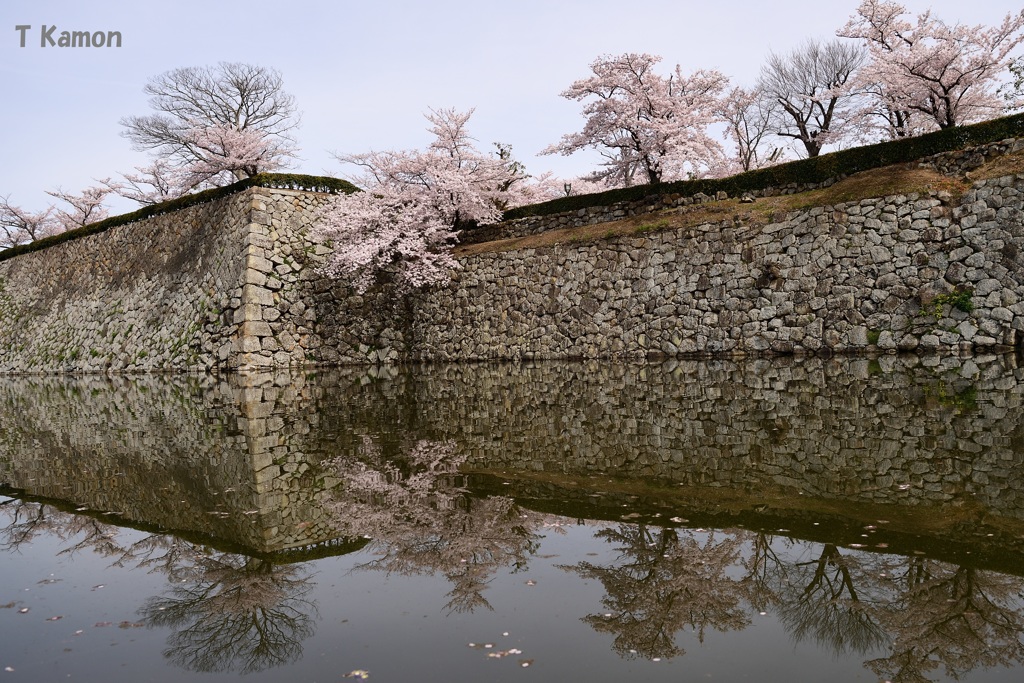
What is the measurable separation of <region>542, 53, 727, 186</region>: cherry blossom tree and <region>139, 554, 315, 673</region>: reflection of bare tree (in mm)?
21602

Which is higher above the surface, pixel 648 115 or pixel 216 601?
pixel 648 115

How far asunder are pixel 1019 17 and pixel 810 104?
11.0 meters

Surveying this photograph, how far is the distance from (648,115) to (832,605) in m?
23.2

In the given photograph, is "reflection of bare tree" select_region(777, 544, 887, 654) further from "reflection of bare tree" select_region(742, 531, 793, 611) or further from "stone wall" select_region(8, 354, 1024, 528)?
"stone wall" select_region(8, 354, 1024, 528)

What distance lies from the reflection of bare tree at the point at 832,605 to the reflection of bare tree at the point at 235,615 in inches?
79.9

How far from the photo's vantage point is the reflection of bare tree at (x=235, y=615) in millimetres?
2984

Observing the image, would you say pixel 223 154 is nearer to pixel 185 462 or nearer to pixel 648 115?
pixel 648 115

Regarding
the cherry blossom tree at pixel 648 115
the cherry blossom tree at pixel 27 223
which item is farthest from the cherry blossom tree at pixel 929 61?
the cherry blossom tree at pixel 27 223

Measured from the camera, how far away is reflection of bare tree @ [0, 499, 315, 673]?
3020 mm

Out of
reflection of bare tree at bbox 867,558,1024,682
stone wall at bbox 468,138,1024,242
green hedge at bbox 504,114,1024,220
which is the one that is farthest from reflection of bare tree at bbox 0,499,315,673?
green hedge at bbox 504,114,1024,220

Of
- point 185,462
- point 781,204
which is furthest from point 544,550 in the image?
point 781,204

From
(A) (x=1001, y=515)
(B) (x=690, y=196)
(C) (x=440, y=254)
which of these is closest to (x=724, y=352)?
(B) (x=690, y=196)

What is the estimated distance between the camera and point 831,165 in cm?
1867

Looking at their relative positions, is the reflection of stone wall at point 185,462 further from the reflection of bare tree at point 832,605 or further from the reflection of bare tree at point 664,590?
the reflection of bare tree at point 832,605
